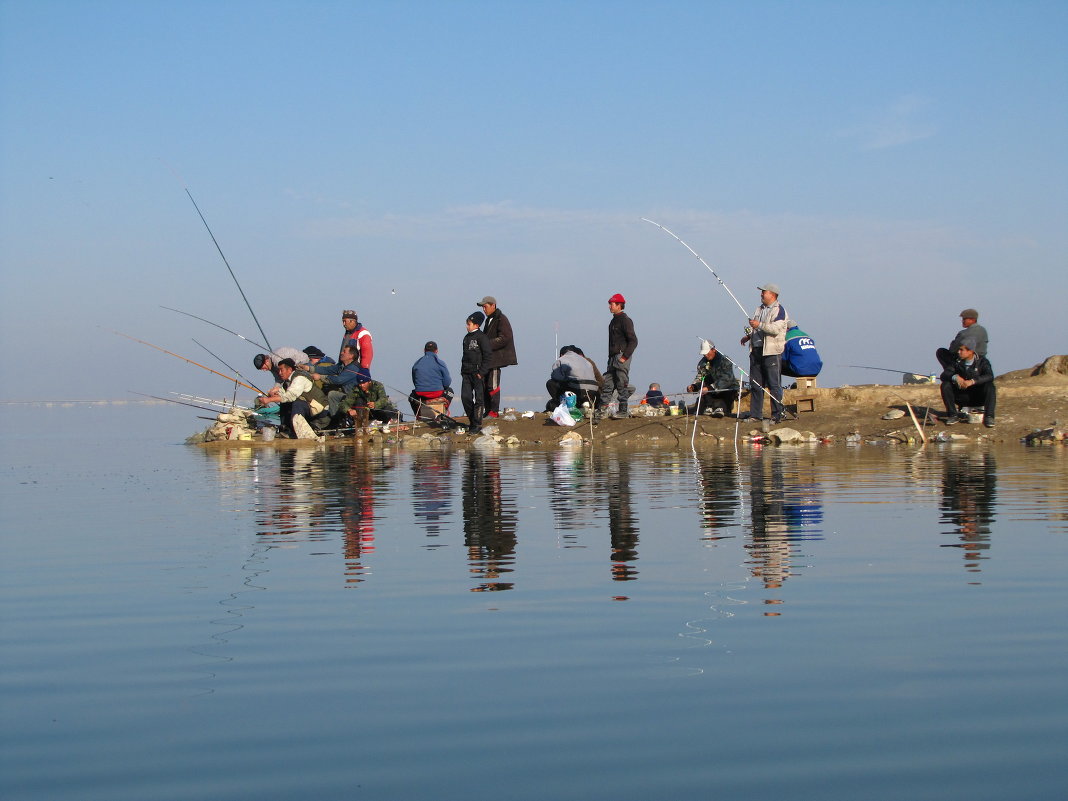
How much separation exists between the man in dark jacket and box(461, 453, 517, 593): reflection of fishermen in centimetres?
642

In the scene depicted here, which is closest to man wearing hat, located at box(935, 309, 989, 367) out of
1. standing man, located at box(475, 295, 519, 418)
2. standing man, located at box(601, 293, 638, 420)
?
standing man, located at box(601, 293, 638, 420)

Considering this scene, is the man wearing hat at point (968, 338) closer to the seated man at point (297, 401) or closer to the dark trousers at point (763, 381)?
the dark trousers at point (763, 381)

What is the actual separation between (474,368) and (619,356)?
232 centimetres

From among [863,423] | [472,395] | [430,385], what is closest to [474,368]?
[472,395]

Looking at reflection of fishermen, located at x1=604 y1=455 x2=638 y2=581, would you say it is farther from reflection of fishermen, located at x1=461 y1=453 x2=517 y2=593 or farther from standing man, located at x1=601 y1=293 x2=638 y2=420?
standing man, located at x1=601 y1=293 x2=638 y2=420

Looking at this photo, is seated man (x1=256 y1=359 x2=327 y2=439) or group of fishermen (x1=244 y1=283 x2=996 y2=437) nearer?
group of fishermen (x1=244 y1=283 x2=996 y2=437)

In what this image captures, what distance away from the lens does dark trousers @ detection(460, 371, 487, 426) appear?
66.4 ft

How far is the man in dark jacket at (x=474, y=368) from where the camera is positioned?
19.8 meters

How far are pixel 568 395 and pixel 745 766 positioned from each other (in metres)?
17.5

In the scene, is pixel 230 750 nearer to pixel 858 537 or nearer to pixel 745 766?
pixel 745 766

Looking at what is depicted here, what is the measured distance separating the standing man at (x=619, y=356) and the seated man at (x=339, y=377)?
4432 millimetres

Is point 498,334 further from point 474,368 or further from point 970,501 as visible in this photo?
point 970,501

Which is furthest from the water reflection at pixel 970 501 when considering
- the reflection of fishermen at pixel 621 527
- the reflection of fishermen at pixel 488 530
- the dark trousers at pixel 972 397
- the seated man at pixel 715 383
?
the seated man at pixel 715 383

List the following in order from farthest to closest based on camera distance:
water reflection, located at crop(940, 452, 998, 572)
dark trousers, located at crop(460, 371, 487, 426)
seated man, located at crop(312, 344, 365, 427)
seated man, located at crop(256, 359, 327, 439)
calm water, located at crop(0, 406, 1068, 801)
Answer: seated man, located at crop(312, 344, 365, 427)
seated man, located at crop(256, 359, 327, 439)
dark trousers, located at crop(460, 371, 487, 426)
water reflection, located at crop(940, 452, 998, 572)
calm water, located at crop(0, 406, 1068, 801)
